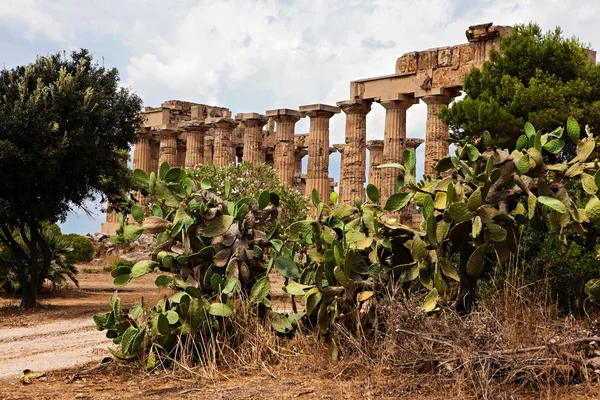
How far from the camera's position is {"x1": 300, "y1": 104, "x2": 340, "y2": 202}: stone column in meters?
29.1

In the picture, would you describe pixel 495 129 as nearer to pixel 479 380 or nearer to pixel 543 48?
pixel 543 48

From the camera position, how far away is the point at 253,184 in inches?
721

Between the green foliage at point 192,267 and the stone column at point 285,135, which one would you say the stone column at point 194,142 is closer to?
the stone column at point 285,135

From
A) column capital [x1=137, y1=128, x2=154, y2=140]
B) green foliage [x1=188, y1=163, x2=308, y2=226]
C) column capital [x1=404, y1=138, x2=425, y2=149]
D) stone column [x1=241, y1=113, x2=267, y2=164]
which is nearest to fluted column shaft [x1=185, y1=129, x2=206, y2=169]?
column capital [x1=137, y1=128, x2=154, y2=140]

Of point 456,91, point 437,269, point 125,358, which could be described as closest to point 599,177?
point 437,269

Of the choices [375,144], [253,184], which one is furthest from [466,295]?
[375,144]

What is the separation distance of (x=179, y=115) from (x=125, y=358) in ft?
103

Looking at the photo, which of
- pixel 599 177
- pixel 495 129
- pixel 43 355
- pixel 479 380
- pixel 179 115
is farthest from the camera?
pixel 179 115

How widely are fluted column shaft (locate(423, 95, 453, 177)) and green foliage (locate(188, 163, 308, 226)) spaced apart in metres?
7.51

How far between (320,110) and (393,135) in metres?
3.63

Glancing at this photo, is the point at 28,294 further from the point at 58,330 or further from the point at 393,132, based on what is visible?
the point at 393,132

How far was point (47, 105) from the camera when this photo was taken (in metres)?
14.5

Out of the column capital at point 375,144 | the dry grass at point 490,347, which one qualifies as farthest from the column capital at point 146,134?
the dry grass at point 490,347

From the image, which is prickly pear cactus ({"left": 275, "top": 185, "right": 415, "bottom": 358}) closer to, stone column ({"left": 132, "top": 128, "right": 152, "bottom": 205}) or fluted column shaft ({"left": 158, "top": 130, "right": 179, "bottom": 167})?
fluted column shaft ({"left": 158, "top": 130, "right": 179, "bottom": 167})
